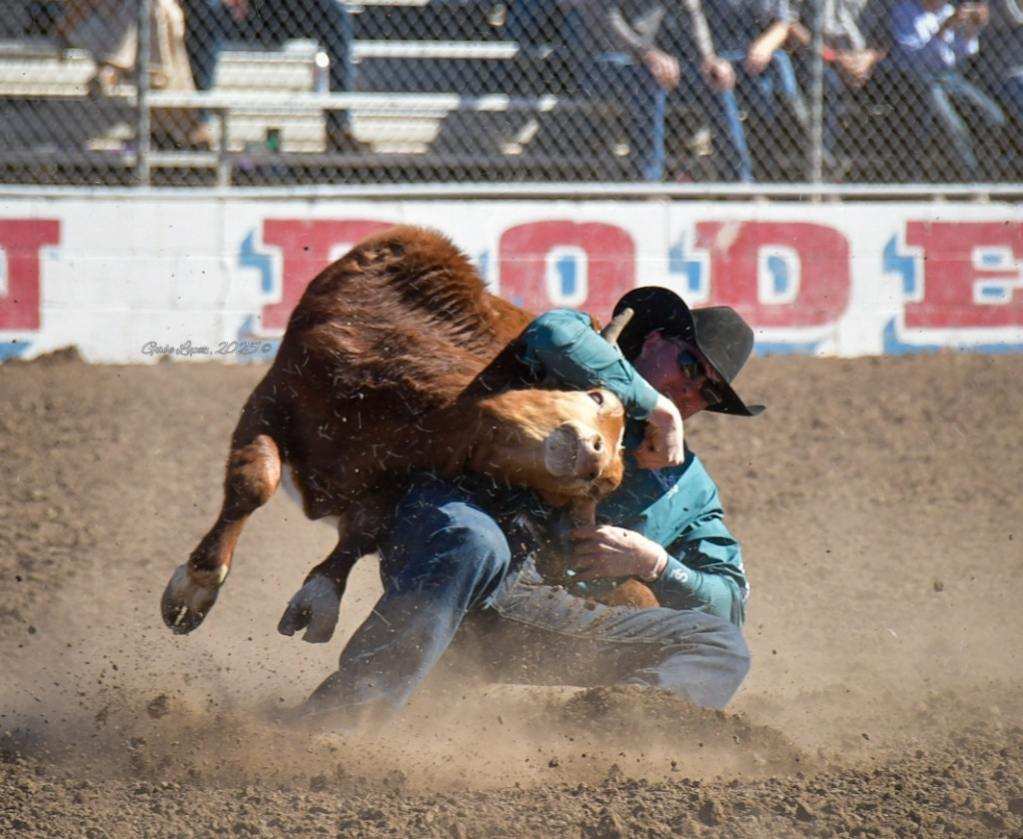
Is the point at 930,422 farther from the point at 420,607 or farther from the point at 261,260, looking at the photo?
the point at 420,607

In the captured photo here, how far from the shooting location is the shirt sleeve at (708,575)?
3.80m

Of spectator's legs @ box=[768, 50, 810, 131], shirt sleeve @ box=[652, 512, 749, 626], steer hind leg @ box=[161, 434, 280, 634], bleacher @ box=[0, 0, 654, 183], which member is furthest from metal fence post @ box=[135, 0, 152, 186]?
shirt sleeve @ box=[652, 512, 749, 626]

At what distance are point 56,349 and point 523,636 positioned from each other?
4.66 meters

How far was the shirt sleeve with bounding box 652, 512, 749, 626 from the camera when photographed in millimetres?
3801

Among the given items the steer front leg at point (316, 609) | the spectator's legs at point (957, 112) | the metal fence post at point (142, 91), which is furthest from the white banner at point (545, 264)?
the steer front leg at point (316, 609)

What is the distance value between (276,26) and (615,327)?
554 cm

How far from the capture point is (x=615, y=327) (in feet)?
11.6

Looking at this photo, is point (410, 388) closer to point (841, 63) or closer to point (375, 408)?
point (375, 408)

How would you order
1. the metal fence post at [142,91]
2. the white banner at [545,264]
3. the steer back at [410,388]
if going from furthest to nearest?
1. the metal fence post at [142,91]
2. the white banner at [545,264]
3. the steer back at [410,388]

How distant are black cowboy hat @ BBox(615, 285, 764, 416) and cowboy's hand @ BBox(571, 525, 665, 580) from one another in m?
0.48

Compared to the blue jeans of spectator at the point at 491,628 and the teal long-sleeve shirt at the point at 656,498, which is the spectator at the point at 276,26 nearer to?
the teal long-sleeve shirt at the point at 656,498

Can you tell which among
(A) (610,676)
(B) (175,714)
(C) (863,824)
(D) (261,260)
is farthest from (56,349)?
(C) (863,824)

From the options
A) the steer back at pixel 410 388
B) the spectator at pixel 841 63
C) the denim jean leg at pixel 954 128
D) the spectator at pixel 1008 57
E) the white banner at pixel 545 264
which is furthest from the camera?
the spectator at pixel 1008 57

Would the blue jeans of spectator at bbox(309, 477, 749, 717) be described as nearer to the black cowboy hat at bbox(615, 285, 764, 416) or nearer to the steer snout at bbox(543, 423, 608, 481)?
the steer snout at bbox(543, 423, 608, 481)
